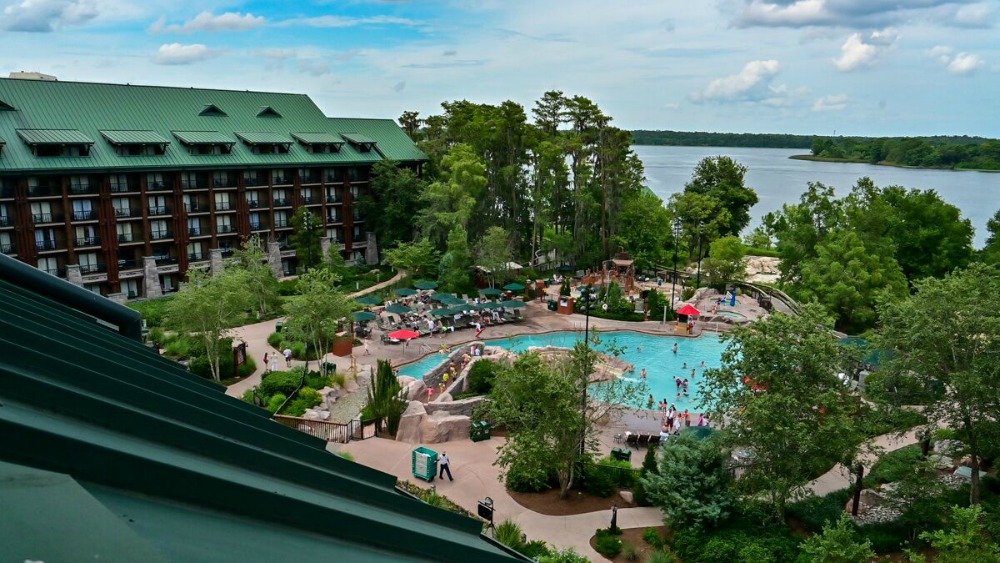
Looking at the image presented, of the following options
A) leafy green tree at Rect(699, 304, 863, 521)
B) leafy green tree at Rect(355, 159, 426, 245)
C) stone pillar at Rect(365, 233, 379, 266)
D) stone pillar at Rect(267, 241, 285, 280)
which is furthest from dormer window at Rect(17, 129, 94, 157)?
leafy green tree at Rect(699, 304, 863, 521)

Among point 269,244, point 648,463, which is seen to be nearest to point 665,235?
point 269,244

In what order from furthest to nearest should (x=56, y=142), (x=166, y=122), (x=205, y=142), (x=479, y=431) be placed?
(x=166, y=122), (x=205, y=142), (x=56, y=142), (x=479, y=431)

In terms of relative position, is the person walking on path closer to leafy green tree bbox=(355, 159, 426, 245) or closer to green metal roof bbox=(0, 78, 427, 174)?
green metal roof bbox=(0, 78, 427, 174)

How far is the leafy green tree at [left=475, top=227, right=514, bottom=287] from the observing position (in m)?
54.2

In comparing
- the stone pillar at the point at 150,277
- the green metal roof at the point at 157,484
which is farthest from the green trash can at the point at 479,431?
the stone pillar at the point at 150,277

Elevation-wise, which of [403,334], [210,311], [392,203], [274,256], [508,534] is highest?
[392,203]

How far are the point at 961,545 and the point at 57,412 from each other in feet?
59.0

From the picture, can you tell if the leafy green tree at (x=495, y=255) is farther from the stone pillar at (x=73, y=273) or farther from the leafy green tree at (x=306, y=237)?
the stone pillar at (x=73, y=273)

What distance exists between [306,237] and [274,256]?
139 inches

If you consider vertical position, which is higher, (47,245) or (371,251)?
(47,245)

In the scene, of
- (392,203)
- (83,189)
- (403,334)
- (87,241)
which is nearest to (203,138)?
(83,189)

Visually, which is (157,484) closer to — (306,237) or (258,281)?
(258,281)

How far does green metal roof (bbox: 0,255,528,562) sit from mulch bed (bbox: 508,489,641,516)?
18.3 metres

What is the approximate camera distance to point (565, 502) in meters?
23.8
